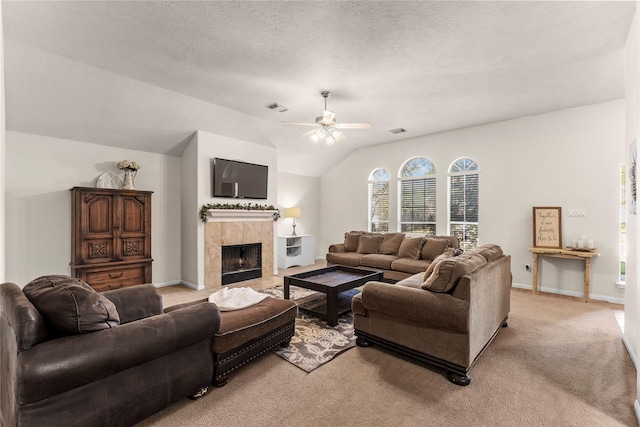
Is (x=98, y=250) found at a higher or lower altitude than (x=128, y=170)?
lower

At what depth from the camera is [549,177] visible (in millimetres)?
4879

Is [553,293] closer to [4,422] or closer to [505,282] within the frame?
[505,282]

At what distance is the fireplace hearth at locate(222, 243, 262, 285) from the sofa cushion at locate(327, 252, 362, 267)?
1447 millimetres

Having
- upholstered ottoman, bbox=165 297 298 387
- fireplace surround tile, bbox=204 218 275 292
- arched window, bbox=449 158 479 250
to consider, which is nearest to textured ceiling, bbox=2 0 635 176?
arched window, bbox=449 158 479 250

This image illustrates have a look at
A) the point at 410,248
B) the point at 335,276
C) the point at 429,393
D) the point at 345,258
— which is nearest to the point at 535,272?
the point at 410,248

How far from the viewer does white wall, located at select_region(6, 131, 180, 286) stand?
13.2 ft

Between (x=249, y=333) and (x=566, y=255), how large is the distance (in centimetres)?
477

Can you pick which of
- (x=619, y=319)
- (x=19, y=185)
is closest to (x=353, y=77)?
(x=619, y=319)

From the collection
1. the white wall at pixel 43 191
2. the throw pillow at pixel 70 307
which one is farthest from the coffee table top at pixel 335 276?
the white wall at pixel 43 191

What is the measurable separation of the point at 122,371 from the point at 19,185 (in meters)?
4.03

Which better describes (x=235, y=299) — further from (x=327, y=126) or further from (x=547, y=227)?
(x=547, y=227)

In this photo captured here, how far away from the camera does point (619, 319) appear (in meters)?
3.61

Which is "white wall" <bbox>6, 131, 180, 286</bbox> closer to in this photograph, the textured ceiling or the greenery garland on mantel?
the textured ceiling

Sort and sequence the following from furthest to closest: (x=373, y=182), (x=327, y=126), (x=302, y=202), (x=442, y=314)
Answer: (x=302, y=202) → (x=373, y=182) → (x=327, y=126) → (x=442, y=314)
